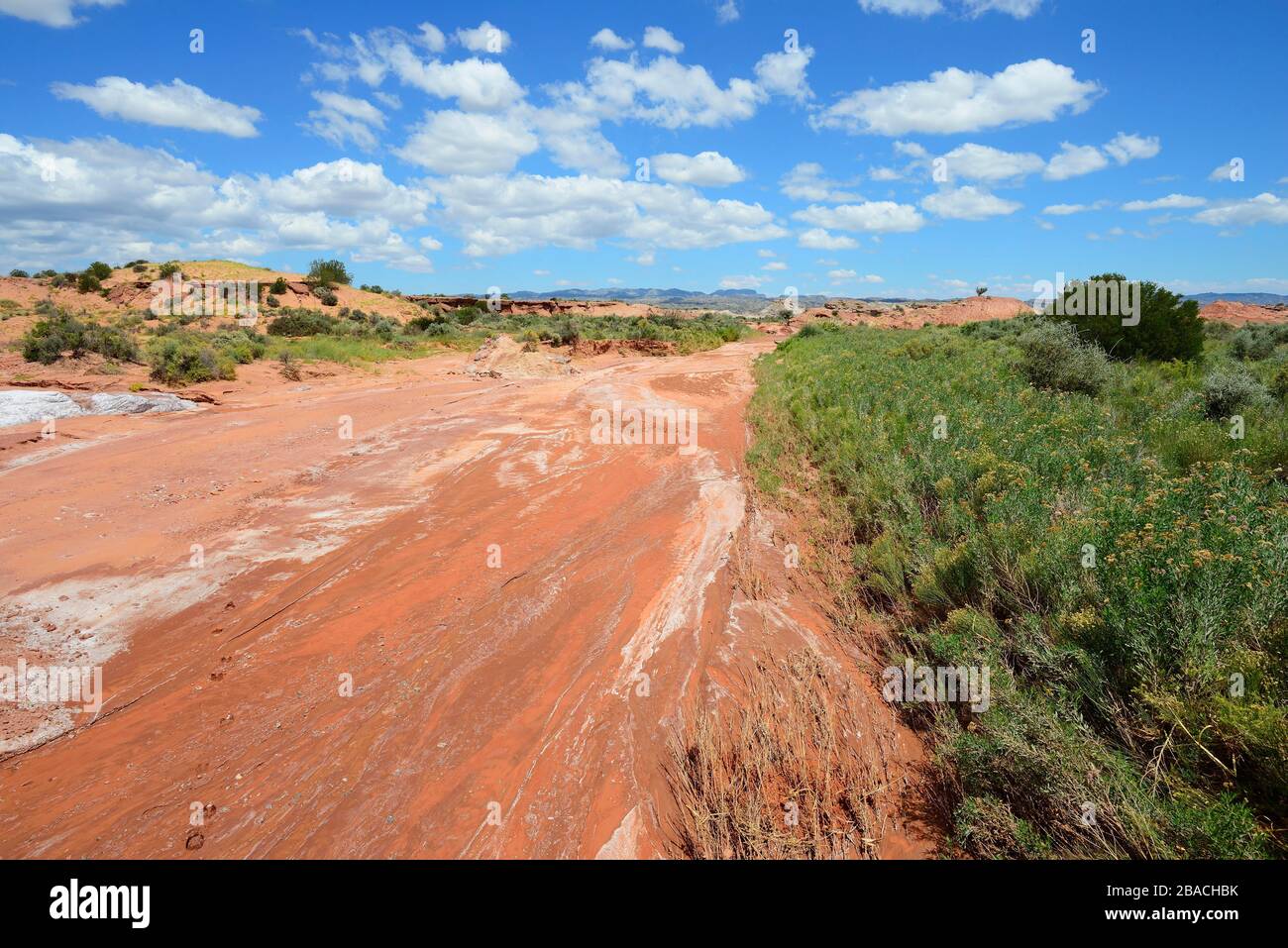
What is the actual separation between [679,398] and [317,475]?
29.7ft

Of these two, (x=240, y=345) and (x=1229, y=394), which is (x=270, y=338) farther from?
(x=1229, y=394)

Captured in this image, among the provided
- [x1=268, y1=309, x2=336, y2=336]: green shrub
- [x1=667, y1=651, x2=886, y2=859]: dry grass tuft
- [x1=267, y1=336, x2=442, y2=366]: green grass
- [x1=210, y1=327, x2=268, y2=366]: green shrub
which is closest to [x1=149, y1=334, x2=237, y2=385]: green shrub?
[x1=210, y1=327, x2=268, y2=366]: green shrub

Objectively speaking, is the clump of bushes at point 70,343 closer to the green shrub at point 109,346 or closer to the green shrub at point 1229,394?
the green shrub at point 109,346

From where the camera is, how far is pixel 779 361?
2120 cm

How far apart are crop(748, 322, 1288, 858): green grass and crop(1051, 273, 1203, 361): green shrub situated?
8243 millimetres

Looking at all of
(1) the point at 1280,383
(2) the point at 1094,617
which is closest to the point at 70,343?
(2) the point at 1094,617

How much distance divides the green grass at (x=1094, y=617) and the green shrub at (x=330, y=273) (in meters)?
Answer: 51.2

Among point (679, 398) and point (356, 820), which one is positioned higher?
point (679, 398)

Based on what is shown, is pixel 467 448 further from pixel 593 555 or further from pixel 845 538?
pixel 845 538

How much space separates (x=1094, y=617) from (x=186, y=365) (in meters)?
20.2

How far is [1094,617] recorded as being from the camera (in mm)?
3447

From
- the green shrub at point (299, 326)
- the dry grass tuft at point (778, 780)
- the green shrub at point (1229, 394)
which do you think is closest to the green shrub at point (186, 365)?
the green shrub at point (299, 326)

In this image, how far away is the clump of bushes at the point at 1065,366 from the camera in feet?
36.0

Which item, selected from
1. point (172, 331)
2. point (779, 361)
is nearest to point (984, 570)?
point (779, 361)
